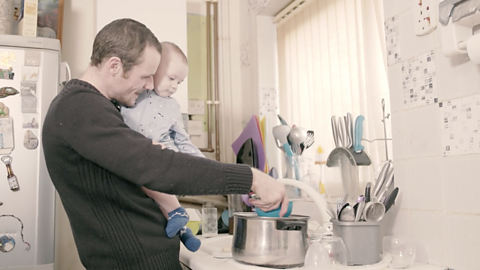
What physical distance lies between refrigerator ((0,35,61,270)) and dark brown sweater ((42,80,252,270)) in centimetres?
105

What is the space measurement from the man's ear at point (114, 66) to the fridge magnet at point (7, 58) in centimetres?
125

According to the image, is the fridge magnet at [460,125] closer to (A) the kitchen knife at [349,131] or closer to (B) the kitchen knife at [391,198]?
(B) the kitchen knife at [391,198]

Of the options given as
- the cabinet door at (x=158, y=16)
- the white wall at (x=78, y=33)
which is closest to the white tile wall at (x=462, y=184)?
the cabinet door at (x=158, y=16)

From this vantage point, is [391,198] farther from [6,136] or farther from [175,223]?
[6,136]

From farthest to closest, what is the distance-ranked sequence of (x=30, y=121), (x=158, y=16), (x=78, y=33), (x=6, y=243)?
(x=78, y=33) → (x=158, y=16) → (x=30, y=121) → (x=6, y=243)

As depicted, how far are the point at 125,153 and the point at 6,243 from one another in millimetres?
1345

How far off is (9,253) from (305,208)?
4.43 feet

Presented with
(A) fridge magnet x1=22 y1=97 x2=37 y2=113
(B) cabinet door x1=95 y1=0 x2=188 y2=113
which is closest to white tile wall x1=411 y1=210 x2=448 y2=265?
(B) cabinet door x1=95 y1=0 x2=188 y2=113

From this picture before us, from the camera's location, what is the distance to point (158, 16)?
2311mm

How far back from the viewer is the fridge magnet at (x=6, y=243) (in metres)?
1.88

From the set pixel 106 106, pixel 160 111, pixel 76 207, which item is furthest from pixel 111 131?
pixel 160 111

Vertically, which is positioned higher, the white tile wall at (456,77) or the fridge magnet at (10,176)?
the white tile wall at (456,77)

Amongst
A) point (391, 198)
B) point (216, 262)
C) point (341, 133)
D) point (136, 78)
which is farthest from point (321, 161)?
point (136, 78)

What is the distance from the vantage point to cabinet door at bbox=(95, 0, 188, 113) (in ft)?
7.36
